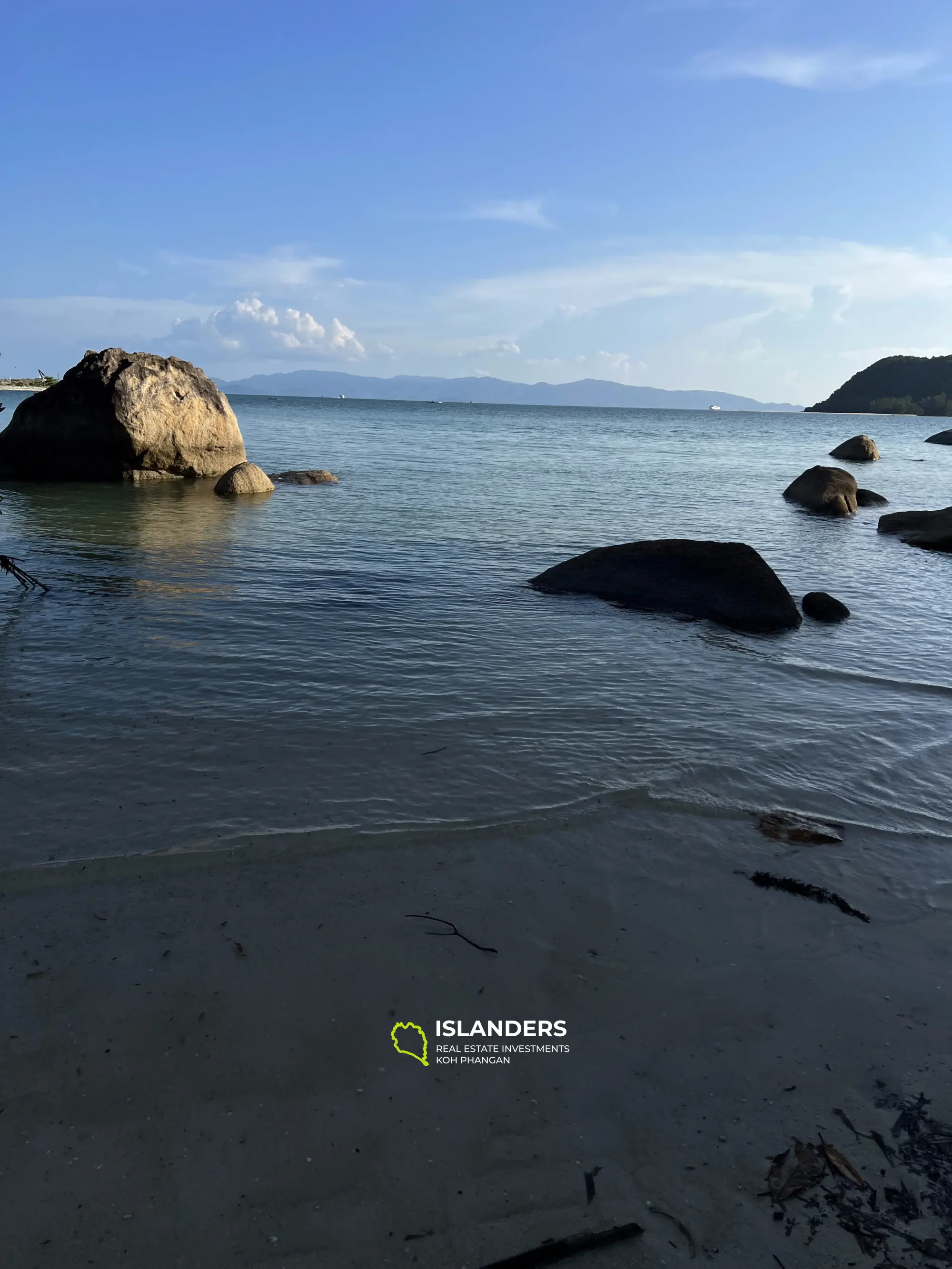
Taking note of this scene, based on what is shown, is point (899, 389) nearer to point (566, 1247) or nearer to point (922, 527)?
point (922, 527)

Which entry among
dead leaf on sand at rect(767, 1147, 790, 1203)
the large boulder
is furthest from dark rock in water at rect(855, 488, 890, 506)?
dead leaf on sand at rect(767, 1147, 790, 1203)

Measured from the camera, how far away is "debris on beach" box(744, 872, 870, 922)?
502 cm

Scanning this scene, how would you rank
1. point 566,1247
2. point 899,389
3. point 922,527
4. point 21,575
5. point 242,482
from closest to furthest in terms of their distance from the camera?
point 566,1247, point 21,575, point 922,527, point 242,482, point 899,389

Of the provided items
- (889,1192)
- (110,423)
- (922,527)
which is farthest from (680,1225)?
(110,423)

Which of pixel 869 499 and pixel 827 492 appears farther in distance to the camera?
pixel 869 499

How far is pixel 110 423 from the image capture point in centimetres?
2461

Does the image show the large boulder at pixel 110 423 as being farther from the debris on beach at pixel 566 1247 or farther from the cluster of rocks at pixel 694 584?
the debris on beach at pixel 566 1247

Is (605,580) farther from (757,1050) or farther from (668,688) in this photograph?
(757,1050)

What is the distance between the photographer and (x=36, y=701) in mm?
7707

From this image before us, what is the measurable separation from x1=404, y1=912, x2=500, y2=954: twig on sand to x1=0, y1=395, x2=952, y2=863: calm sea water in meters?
1.15

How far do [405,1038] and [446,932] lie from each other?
31.8 inches

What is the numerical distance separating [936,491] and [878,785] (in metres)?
30.7

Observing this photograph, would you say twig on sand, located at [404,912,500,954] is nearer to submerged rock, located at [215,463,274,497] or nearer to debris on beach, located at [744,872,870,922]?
debris on beach, located at [744,872,870,922]

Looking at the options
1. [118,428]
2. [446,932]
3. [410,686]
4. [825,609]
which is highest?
[118,428]
